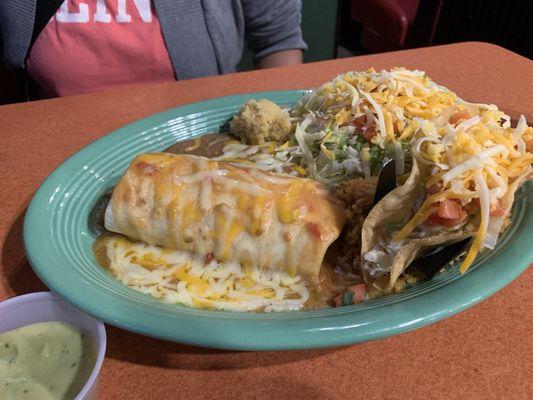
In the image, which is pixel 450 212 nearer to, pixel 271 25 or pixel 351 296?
pixel 351 296

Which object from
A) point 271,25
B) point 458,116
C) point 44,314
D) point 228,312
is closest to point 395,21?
point 271,25

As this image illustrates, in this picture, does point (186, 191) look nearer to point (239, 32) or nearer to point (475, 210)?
point (475, 210)

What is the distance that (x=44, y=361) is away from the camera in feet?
2.23

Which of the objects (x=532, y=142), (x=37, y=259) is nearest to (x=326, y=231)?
(x=532, y=142)

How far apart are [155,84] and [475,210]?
3.99ft

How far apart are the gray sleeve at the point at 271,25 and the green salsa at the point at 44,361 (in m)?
1.45

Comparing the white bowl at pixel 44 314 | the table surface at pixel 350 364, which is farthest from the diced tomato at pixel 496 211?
the white bowl at pixel 44 314

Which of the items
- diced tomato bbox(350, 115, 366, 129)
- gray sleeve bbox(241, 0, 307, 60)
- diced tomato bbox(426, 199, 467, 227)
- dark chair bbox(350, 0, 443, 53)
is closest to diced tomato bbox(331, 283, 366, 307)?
diced tomato bbox(426, 199, 467, 227)

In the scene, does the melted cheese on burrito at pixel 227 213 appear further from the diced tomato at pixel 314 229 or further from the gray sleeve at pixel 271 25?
the gray sleeve at pixel 271 25

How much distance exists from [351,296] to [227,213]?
30 cm

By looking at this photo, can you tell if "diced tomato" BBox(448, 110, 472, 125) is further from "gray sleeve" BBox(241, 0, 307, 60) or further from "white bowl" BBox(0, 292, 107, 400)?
"gray sleeve" BBox(241, 0, 307, 60)

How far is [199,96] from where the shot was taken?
162cm

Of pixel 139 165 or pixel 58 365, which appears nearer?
pixel 58 365

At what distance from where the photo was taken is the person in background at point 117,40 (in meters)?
1.54
